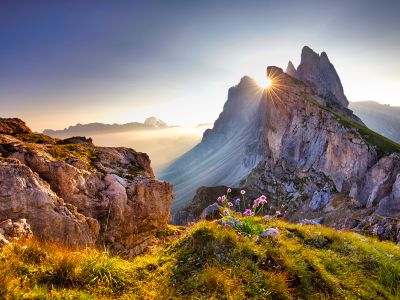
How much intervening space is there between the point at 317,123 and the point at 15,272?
146652 millimetres

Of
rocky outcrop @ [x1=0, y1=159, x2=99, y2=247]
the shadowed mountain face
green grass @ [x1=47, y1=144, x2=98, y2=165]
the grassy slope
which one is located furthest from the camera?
the shadowed mountain face

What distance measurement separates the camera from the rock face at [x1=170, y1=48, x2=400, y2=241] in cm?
9481

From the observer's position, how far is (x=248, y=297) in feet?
24.0

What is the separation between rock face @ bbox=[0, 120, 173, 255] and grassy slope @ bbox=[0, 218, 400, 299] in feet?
15.1

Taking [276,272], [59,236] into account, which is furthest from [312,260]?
[59,236]

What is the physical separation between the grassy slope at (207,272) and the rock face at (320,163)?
6377cm

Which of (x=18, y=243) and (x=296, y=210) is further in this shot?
(x=296, y=210)

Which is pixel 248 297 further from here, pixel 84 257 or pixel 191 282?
pixel 84 257

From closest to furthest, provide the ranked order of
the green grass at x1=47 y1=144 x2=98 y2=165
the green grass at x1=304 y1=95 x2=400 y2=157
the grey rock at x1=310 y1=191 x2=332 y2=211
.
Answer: the green grass at x1=47 y1=144 x2=98 y2=165
the green grass at x1=304 y1=95 x2=400 y2=157
the grey rock at x1=310 y1=191 x2=332 y2=211

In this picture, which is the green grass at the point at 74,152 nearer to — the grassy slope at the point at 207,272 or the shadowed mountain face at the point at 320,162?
the grassy slope at the point at 207,272

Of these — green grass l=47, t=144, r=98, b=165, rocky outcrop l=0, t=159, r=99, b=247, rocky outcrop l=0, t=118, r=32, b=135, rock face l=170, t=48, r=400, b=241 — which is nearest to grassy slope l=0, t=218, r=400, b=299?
rocky outcrop l=0, t=159, r=99, b=247

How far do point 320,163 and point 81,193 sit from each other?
417 ft

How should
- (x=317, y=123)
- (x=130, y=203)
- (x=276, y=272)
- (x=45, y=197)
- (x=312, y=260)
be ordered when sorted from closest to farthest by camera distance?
(x=276, y=272) → (x=312, y=260) → (x=45, y=197) → (x=130, y=203) → (x=317, y=123)

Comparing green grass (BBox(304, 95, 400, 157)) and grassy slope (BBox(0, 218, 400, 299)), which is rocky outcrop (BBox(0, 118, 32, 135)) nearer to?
grassy slope (BBox(0, 218, 400, 299))
